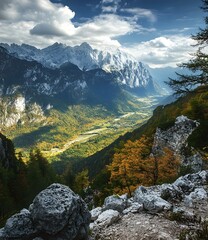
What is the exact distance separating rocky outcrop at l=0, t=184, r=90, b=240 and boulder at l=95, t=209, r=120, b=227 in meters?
2.93

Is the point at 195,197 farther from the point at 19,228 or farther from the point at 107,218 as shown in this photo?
the point at 19,228

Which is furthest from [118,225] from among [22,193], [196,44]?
[22,193]

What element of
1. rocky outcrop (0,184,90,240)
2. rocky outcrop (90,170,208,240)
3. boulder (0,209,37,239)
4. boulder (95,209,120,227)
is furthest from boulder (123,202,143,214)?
boulder (0,209,37,239)

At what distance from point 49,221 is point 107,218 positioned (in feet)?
15.8

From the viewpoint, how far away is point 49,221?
11.2 meters

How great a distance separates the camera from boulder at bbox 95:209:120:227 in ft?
48.8

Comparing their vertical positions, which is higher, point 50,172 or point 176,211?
point 176,211

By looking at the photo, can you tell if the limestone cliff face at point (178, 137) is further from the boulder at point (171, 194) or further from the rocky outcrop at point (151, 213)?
the rocky outcrop at point (151, 213)

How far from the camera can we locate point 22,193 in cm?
8312

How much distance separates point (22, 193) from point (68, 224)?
7718 cm

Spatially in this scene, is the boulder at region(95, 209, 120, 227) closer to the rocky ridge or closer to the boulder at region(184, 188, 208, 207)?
the rocky ridge

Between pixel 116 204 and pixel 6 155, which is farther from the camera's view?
pixel 6 155

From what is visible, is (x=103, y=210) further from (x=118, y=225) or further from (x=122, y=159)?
(x=122, y=159)

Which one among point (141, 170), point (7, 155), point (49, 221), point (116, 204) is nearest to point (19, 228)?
point (49, 221)
